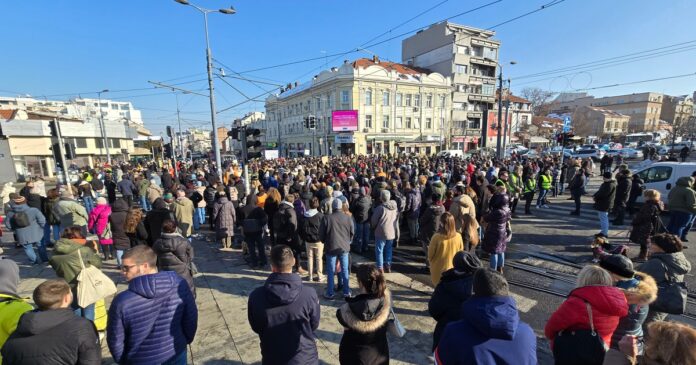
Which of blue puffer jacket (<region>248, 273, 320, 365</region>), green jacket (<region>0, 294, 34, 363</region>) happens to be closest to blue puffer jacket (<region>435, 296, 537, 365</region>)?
blue puffer jacket (<region>248, 273, 320, 365</region>)

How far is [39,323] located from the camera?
6.37 feet

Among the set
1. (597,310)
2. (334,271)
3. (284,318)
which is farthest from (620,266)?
(334,271)

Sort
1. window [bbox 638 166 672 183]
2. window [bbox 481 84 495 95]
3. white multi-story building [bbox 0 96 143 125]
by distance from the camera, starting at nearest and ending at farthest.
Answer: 1. window [bbox 638 166 672 183]
2. window [bbox 481 84 495 95]
3. white multi-story building [bbox 0 96 143 125]

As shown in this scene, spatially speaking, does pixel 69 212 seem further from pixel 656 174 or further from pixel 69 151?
pixel 656 174

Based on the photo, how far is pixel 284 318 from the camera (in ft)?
7.73

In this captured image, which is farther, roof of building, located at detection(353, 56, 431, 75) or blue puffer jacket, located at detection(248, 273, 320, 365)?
roof of building, located at detection(353, 56, 431, 75)

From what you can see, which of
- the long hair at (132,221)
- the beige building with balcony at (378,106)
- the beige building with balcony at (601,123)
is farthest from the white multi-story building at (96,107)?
the beige building with balcony at (601,123)

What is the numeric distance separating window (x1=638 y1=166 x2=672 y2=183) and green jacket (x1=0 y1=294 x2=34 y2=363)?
14770mm

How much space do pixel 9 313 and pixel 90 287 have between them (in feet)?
3.34

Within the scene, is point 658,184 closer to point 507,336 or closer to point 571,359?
point 571,359

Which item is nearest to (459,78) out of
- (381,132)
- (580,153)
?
(381,132)

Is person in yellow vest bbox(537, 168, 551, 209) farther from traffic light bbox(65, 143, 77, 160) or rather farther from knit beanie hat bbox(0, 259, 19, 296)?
traffic light bbox(65, 143, 77, 160)

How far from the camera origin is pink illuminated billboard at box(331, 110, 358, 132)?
37062 mm

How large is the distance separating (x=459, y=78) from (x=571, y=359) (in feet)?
161
